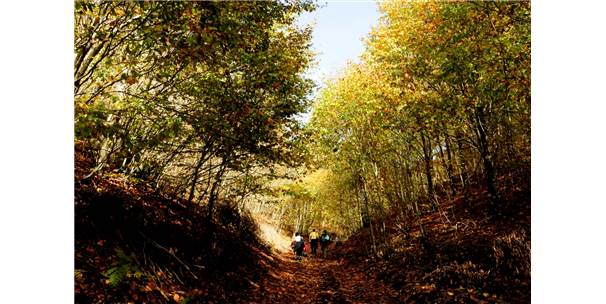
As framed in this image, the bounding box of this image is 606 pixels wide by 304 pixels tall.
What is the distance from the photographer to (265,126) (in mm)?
8727

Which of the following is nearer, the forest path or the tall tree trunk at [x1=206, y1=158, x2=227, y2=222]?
the forest path

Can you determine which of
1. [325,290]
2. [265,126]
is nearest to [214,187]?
[265,126]

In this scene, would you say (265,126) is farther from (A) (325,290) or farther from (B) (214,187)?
(A) (325,290)

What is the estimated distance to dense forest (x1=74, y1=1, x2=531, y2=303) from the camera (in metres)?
5.46

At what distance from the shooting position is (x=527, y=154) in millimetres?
9922

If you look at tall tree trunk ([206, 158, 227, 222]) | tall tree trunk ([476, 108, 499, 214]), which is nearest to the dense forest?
tall tree trunk ([476, 108, 499, 214])

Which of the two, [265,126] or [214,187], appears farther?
[214,187]

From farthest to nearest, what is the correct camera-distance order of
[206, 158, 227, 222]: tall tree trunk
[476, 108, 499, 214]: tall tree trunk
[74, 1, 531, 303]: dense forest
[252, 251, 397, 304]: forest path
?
1. [206, 158, 227, 222]: tall tree trunk
2. [476, 108, 499, 214]: tall tree trunk
3. [252, 251, 397, 304]: forest path
4. [74, 1, 531, 303]: dense forest

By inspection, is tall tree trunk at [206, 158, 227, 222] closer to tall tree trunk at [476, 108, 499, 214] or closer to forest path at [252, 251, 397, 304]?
forest path at [252, 251, 397, 304]

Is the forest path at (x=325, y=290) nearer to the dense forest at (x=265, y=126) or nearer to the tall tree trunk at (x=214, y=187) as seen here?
the dense forest at (x=265, y=126)

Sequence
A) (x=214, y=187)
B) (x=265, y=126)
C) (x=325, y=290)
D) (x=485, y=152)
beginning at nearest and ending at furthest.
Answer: (x=265, y=126)
(x=325, y=290)
(x=485, y=152)
(x=214, y=187)

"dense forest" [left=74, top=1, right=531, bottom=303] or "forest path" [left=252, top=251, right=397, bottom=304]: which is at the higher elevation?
"dense forest" [left=74, top=1, right=531, bottom=303]
